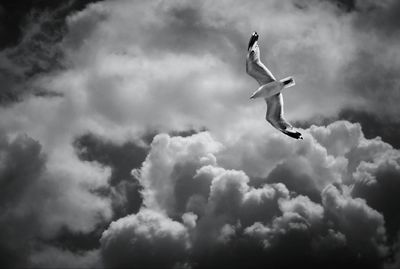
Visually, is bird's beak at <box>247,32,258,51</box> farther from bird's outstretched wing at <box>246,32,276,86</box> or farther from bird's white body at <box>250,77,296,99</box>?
bird's white body at <box>250,77,296,99</box>

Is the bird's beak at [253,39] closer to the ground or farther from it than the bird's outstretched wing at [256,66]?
farther from it

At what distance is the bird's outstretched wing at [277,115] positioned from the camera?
106ft

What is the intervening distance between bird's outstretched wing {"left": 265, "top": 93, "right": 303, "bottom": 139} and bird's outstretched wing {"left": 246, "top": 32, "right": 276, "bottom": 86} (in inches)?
68.1

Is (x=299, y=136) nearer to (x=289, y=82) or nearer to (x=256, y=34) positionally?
(x=289, y=82)

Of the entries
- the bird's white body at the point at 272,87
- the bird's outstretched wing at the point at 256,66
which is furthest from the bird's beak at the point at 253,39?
the bird's white body at the point at 272,87

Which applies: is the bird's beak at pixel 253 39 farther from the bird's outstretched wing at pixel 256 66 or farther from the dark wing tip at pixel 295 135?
the dark wing tip at pixel 295 135

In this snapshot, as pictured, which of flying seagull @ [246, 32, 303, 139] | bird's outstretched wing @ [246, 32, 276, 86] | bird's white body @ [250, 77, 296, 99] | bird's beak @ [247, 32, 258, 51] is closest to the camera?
bird's white body @ [250, 77, 296, 99]

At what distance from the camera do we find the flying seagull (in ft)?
104

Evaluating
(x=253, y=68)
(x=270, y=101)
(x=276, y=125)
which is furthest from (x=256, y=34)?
(x=276, y=125)

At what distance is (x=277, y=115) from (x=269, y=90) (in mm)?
2450

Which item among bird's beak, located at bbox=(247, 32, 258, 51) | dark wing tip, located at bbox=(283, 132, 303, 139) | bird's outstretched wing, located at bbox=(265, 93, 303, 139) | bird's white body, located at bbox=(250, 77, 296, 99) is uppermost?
bird's beak, located at bbox=(247, 32, 258, 51)

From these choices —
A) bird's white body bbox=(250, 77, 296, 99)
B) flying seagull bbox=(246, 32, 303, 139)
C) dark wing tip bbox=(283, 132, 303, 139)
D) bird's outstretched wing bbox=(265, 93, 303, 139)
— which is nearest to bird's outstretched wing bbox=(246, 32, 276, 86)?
flying seagull bbox=(246, 32, 303, 139)

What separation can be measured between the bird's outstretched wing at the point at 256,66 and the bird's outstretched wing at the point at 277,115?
1731 millimetres

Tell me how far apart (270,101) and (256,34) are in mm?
6726
